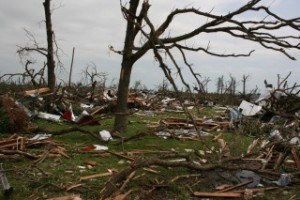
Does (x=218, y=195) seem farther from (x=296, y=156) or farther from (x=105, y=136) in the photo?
(x=105, y=136)

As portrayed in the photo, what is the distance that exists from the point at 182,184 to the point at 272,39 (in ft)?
14.6

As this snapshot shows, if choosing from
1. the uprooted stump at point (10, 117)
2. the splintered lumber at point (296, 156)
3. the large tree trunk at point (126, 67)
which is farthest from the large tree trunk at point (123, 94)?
the splintered lumber at point (296, 156)

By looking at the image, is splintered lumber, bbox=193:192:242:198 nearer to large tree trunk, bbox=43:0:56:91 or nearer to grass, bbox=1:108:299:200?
grass, bbox=1:108:299:200

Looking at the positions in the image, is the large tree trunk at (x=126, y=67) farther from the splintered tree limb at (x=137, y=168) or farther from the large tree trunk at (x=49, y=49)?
the large tree trunk at (x=49, y=49)

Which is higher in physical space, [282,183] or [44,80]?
[44,80]

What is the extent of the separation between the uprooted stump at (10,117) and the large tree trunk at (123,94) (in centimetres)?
229

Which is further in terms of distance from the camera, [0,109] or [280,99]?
[280,99]

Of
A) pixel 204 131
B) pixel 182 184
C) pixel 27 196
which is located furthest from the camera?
pixel 204 131

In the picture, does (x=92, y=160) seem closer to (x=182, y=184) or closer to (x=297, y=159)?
(x=182, y=184)

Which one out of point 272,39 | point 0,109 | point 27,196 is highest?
point 272,39

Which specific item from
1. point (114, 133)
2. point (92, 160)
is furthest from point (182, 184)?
point (114, 133)

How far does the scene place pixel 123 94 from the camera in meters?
11.2

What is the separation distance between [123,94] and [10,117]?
2.82 meters

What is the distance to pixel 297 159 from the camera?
806 centimetres
